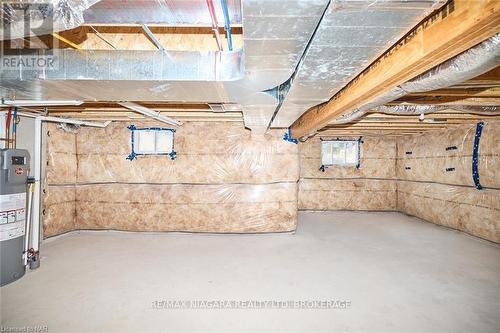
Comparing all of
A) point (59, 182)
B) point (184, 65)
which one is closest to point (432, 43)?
point (184, 65)

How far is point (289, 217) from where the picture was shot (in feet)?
16.0

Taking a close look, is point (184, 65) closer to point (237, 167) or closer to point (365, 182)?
point (237, 167)

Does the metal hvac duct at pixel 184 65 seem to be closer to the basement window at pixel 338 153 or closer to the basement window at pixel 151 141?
the basement window at pixel 151 141

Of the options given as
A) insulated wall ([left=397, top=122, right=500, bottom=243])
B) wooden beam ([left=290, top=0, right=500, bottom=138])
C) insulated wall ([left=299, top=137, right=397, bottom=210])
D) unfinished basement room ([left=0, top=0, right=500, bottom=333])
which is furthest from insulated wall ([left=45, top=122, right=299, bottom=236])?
insulated wall ([left=397, top=122, right=500, bottom=243])

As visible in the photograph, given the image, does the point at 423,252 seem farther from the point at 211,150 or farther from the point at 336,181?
the point at 211,150

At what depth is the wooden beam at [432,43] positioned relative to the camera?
907 millimetres

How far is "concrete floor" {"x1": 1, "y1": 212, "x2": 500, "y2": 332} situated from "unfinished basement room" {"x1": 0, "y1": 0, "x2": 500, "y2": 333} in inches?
1.0

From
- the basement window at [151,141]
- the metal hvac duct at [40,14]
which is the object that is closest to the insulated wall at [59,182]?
the basement window at [151,141]

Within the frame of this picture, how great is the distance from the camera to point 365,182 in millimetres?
7152

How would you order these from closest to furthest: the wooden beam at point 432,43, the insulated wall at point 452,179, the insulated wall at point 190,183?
the wooden beam at point 432,43 → the insulated wall at point 452,179 → the insulated wall at point 190,183

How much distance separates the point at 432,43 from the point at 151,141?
4.73 metres

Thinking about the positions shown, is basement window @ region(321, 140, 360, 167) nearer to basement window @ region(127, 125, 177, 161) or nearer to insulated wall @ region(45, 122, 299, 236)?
insulated wall @ region(45, 122, 299, 236)

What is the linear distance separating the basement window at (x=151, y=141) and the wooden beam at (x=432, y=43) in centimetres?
376

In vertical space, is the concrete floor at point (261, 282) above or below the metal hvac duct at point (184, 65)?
below
